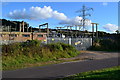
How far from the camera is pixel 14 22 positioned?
206 ft

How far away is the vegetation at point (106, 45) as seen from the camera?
31.3 metres

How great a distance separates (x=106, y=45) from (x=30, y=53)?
19.6 m

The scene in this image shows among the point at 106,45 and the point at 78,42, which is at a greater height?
the point at 78,42

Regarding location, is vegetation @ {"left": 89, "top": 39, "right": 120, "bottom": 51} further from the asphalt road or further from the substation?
the asphalt road

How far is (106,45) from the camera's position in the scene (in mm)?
32438

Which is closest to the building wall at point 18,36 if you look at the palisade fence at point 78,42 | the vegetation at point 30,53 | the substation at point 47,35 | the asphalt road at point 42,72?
the substation at point 47,35

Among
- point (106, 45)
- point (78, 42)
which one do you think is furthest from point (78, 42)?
point (106, 45)

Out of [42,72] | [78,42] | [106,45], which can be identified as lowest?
[42,72]

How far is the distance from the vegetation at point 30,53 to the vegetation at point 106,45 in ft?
39.4

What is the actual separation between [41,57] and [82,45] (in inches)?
541

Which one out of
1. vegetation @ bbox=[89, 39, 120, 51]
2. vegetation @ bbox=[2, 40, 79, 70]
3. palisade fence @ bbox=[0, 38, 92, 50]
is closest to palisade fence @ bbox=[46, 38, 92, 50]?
palisade fence @ bbox=[0, 38, 92, 50]

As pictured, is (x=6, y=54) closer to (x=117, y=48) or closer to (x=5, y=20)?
(x=117, y=48)

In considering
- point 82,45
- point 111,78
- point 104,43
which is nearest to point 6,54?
point 111,78

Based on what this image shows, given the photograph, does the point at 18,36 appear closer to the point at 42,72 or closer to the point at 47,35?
the point at 47,35
